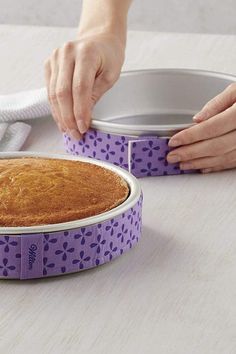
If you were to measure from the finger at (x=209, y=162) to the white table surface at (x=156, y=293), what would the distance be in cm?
1

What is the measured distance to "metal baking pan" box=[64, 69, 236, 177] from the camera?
1.42 meters

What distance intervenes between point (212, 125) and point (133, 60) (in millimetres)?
522

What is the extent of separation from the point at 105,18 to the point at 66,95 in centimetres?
27

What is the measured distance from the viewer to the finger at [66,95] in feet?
4.73

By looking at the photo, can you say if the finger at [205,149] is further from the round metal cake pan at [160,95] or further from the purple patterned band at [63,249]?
the purple patterned band at [63,249]

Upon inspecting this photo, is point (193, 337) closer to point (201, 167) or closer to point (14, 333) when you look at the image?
point (14, 333)

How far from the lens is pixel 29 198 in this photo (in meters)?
1.13

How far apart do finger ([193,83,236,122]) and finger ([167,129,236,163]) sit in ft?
0.11

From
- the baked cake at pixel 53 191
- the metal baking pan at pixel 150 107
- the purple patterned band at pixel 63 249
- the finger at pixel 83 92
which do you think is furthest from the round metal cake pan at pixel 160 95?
the purple patterned band at pixel 63 249

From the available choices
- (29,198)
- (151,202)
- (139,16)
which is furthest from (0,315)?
(139,16)

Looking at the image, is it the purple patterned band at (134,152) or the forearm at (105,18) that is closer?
the purple patterned band at (134,152)

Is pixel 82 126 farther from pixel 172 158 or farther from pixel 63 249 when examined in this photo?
pixel 63 249

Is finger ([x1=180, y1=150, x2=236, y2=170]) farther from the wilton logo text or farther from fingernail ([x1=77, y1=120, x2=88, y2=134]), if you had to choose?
the wilton logo text

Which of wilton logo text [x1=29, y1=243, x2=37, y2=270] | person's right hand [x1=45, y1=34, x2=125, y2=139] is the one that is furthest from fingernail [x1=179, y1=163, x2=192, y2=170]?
wilton logo text [x1=29, y1=243, x2=37, y2=270]
